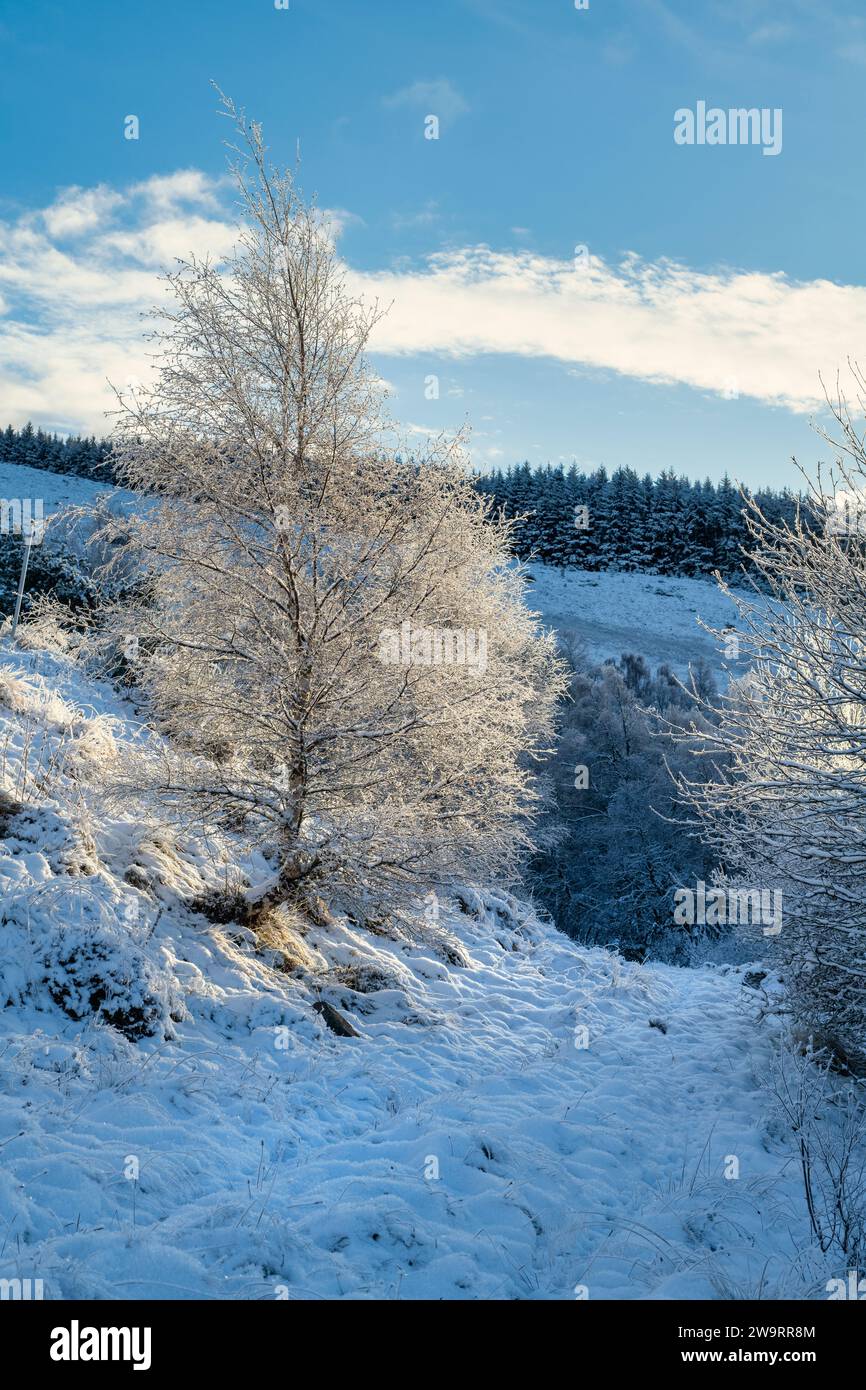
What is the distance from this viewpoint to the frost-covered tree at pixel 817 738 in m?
5.60

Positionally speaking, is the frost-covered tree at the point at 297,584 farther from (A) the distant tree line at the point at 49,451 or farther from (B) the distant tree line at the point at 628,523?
(A) the distant tree line at the point at 49,451

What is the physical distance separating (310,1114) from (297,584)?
4437mm

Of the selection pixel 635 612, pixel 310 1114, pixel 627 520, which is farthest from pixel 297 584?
pixel 627 520

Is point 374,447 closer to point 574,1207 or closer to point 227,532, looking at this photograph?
point 227,532

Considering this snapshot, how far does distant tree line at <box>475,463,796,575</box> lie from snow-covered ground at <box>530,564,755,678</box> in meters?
2.45

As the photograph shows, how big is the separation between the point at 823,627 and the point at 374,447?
14.2 ft

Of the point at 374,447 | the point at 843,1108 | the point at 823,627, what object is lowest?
the point at 843,1108

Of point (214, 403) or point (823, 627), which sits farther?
point (214, 403)

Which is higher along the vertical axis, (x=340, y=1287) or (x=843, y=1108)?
(x=340, y=1287)

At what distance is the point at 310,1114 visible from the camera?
5230 mm

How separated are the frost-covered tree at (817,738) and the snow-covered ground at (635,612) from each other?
3149 centimetres

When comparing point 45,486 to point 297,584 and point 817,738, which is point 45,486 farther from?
point 817,738
